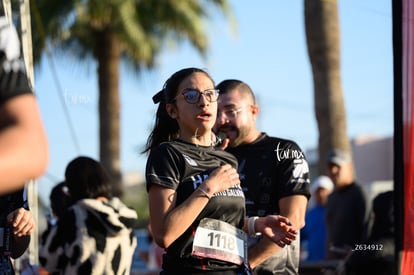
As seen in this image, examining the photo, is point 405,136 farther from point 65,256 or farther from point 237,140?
point 65,256

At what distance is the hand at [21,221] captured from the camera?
4.34 m

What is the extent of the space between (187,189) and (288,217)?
97 cm

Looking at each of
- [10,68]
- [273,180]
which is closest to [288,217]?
[273,180]

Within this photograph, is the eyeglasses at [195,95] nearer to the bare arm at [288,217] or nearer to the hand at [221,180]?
the hand at [221,180]

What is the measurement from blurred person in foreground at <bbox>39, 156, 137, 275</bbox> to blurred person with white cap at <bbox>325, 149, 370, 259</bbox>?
2.42 metres

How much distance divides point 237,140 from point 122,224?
1376 mm

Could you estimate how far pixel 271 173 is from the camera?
15.7 feet

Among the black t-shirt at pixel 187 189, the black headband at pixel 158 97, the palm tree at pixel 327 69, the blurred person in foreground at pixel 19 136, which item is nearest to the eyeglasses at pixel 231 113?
the black headband at pixel 158 97

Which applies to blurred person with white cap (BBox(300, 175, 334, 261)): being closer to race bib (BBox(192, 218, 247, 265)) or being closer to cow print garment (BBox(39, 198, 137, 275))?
cow print garment (BBox(39, 198, 137, 275))

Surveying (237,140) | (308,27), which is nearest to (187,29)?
(308,27)

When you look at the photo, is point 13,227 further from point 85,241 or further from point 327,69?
point 327,69

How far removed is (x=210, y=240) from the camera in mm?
3740

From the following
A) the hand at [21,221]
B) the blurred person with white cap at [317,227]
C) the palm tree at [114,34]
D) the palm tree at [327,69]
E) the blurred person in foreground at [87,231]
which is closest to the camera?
the hand at [21,221]

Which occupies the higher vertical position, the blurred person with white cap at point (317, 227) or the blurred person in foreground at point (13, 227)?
the blurred person in foreground at point (13, 227)
